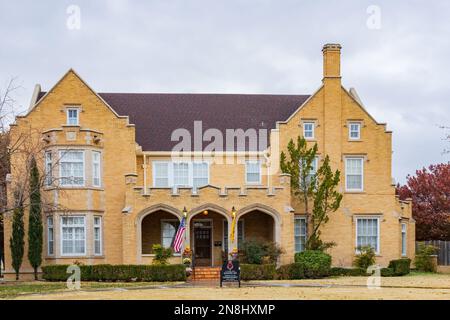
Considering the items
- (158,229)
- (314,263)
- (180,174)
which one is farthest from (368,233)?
(158,229)

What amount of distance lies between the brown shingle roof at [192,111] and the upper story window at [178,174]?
103 cm

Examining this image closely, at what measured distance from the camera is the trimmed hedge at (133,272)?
138 feet

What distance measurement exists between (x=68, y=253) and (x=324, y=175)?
1448cm

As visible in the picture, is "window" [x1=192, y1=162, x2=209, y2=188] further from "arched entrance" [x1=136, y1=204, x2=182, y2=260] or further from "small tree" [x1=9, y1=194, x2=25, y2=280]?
"small tree" [x1=9, y1=194, x2=25, y2=280]

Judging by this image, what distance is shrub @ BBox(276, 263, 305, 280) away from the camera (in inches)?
1711

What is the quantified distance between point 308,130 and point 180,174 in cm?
766

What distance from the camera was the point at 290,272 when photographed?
4362 cm

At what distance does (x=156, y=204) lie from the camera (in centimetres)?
4509

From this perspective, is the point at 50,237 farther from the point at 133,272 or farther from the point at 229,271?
the point at 229,271

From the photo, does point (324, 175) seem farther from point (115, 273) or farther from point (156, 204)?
point (115, 273)

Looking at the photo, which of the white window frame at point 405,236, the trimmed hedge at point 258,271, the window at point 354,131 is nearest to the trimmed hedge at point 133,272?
the trimmed hedge at point 258,271

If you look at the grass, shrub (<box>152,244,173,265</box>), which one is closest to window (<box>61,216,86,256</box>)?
the grass
